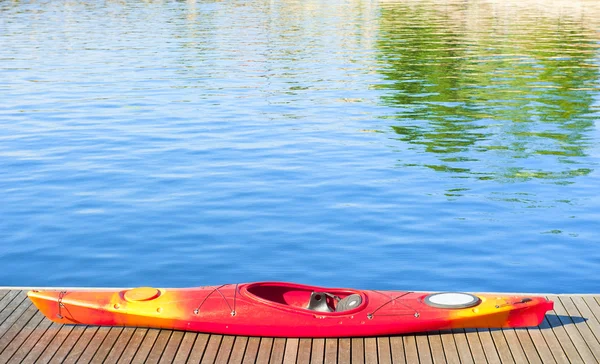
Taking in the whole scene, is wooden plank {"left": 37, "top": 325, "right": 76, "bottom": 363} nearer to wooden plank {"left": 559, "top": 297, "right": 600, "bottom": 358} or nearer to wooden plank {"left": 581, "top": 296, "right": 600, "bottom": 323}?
wooden plank {"left": 559, "top": 297, "right": 600, "bottom": 358}

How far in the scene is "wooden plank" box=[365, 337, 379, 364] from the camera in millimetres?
9523

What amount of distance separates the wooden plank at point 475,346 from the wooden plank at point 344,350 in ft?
4.45

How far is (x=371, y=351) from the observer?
975 cm

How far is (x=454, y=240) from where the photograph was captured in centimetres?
1575

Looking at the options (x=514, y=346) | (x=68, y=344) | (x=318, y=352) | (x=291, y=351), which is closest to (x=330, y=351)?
(x=318, y=352)

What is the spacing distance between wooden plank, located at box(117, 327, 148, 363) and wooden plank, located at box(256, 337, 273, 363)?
1372mm

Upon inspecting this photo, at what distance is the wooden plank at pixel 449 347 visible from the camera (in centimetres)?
952

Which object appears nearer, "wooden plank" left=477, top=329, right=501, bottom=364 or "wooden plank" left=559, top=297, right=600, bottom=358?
"wooden plank" left=477, top=329, right=501, bottom=364

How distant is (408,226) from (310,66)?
22.6 meters

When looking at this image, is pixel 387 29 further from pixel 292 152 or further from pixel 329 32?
pixel 292 152

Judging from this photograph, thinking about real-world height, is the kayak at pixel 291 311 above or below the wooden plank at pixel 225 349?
above

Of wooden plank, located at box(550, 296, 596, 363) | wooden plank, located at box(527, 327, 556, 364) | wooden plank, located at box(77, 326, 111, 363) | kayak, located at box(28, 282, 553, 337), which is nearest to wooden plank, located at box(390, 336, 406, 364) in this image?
kayak, located at box(28, 282, 553, 337)

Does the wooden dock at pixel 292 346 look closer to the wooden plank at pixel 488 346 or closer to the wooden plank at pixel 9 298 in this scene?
the wooden plank at pixel 488 346

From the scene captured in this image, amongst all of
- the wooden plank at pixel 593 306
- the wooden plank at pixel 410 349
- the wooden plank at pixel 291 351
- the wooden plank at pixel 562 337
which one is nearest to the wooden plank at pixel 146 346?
the wooden plank at pixel 291 351
